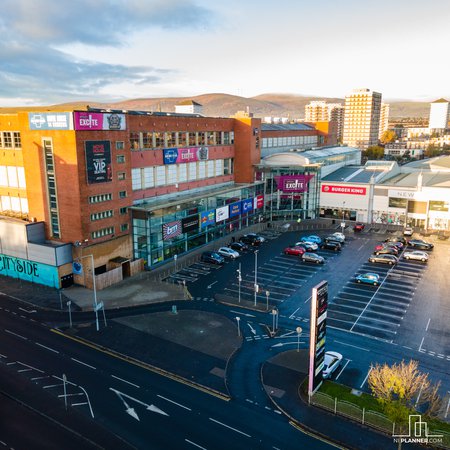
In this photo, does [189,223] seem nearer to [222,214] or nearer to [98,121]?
[222,214]

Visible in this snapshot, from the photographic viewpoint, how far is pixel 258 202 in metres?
76.4

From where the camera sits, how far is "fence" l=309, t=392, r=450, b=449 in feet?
79.4

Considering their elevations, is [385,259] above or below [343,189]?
below

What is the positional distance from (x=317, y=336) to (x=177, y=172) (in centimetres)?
4092

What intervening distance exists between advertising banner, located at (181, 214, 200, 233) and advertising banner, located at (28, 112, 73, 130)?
19867 mm

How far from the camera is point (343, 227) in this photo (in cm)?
7425

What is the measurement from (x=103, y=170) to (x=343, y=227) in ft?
144

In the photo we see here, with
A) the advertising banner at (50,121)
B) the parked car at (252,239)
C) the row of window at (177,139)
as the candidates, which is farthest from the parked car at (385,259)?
the advertising banner at (50,121)

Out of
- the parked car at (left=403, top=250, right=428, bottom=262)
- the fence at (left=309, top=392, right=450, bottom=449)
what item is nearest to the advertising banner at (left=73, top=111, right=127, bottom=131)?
the fence at (left=309, top=392, right=450, bottom=449)

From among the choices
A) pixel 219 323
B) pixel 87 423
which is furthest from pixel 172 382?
pixel 219 323

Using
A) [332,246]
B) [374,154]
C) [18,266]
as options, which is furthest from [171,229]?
[374,154]

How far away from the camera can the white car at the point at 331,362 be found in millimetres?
30219

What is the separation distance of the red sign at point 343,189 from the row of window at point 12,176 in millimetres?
54154

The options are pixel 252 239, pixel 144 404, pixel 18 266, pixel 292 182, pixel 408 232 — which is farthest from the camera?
pixel 292 182
